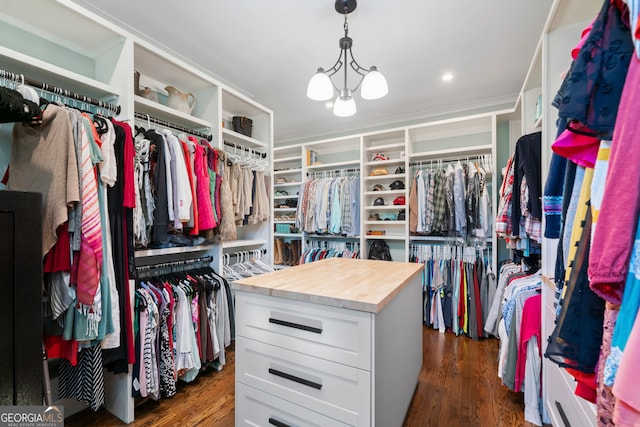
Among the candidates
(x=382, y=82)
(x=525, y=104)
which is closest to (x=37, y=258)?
(x=382, y=82)

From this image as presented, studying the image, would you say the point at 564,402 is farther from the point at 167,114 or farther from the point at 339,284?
the point at 167,114

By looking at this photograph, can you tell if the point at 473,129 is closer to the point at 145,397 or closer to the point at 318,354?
the point at 318,354

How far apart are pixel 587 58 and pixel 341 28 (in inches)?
74.7

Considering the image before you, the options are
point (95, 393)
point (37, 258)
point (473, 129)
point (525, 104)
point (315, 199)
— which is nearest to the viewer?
point (37, 258)

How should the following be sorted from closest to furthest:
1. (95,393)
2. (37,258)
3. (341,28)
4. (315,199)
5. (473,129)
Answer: (37,258) < (95,393) < (341,28) < (473,129) < (315,199)

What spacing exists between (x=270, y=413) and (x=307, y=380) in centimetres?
29

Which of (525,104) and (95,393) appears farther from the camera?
(525,104)

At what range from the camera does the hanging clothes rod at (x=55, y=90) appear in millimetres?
1335

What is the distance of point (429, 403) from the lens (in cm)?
186

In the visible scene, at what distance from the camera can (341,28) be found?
2.18m

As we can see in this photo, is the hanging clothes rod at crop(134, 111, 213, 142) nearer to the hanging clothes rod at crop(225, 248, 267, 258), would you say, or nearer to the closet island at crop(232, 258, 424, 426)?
the hanging clothes rod at crop(225, 248, 267, 258)

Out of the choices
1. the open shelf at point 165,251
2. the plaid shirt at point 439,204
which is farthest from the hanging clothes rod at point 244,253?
the plaid shirt at point 439,204

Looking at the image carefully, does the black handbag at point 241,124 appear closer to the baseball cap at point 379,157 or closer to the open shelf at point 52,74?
the open shelf at point 52,74

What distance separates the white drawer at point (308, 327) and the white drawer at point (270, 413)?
0.25 meters
